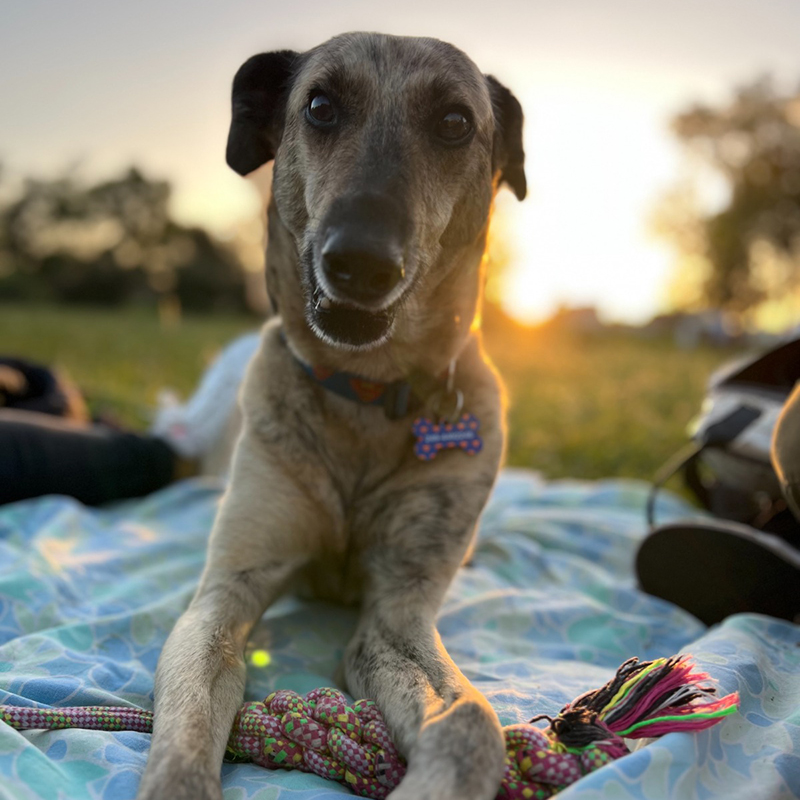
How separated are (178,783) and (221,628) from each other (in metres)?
0.57

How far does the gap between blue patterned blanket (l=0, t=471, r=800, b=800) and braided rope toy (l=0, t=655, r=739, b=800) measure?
0.04 m

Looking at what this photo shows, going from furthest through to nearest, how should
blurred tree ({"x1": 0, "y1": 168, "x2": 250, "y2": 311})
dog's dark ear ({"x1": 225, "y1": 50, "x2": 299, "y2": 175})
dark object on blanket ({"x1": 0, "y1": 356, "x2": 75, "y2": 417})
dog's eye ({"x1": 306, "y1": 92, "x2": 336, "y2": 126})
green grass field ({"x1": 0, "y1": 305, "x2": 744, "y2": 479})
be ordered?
blurred tree ({"x1": 0, "y1": 168, "x2": 250, "y2": 311})
green grass field ({"x1": 0, "y1": 305, "x2": 744, "y2": 479})
dark object on blanket ({"x1": 0, "y1": 356, "x2": 75, "y2": 417})
dog's dark ear ({"x1": 225, "y1": 50, "x2": 299, "y2": 175})
dog's eye ({"x1": 306, "y1": 92, "x2": 336, "y2": 126})

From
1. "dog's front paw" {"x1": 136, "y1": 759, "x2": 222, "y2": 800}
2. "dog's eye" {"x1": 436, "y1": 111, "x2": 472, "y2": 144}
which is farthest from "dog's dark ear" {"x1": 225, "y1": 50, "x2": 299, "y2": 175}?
"dog's front paw" {"x1": 136, "y1": 759, "x2": 222, "y2": 800}

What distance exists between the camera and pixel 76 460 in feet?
12.0

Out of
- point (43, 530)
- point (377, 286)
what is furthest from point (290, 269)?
point (43, 530)

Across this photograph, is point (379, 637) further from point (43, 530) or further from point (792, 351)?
point (792, 351)

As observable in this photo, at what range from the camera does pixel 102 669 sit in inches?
71.6

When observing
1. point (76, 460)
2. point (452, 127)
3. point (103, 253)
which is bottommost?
point (103, 253)

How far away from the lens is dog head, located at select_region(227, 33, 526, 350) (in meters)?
1.76

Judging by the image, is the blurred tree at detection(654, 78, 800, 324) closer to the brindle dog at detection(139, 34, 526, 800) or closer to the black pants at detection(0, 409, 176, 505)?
the black pants at detection(0, 409, 176, 505)

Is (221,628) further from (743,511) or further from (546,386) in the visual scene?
(546,386)

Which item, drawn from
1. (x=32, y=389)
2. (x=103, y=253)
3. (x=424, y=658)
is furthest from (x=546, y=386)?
(x=103, y=253)

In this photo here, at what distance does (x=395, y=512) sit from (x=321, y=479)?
0.89ft

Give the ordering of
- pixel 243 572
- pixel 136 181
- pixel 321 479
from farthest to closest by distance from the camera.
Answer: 1. pixel 136 181
2. pixel 321 479
3. pixel 243 572
